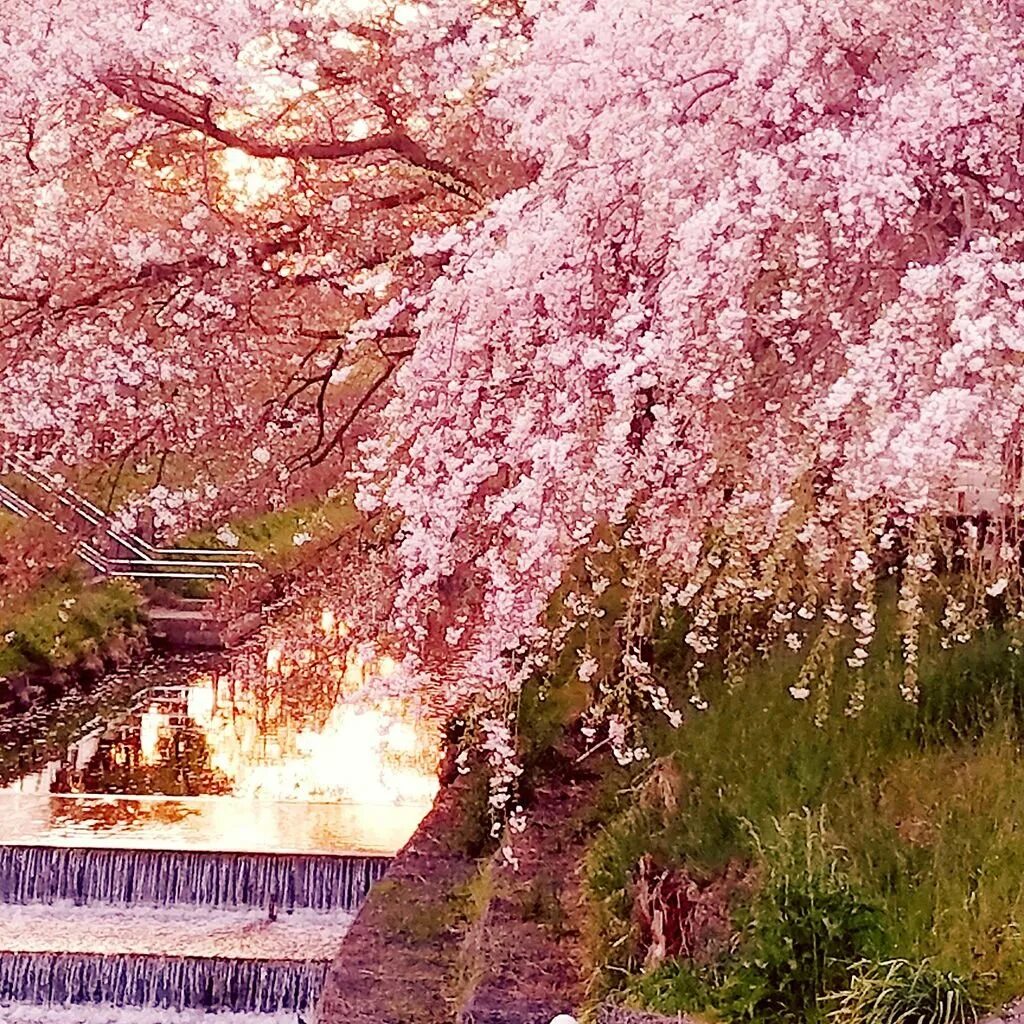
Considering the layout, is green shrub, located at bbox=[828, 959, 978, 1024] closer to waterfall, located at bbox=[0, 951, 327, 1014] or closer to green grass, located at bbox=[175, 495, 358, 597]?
waterfall, located at bbox=[0, 951, 327, 1014]

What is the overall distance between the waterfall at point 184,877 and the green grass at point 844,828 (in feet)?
Result: 4.92

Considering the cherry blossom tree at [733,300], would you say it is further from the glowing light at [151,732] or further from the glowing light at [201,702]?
the glowing light at [201,702]

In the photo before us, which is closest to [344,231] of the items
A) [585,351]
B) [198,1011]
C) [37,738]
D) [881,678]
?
[585,351]

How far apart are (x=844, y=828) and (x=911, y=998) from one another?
458 mm

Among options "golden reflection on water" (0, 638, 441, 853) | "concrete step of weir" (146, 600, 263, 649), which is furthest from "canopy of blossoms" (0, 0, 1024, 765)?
"concrete step of weir" (146, 600, 263, 649)

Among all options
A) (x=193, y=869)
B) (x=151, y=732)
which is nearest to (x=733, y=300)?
(x=193, y=869)

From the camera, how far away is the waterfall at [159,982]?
4.09 meters

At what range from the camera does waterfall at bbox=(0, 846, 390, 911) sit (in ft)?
15.2

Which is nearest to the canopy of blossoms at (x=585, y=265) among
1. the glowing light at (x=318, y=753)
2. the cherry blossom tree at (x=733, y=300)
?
the cherry blossom tree at (x=733, y=300)

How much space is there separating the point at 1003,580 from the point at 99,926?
326 centimetres

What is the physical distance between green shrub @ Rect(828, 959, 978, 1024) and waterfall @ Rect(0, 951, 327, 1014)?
2067 mm

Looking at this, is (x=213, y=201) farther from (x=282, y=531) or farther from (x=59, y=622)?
(x=59, y=622)

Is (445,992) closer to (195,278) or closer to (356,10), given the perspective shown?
(195,278)

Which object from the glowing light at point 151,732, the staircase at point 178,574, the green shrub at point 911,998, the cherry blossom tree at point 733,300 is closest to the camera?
the cherry blossom tree at point 733,300
